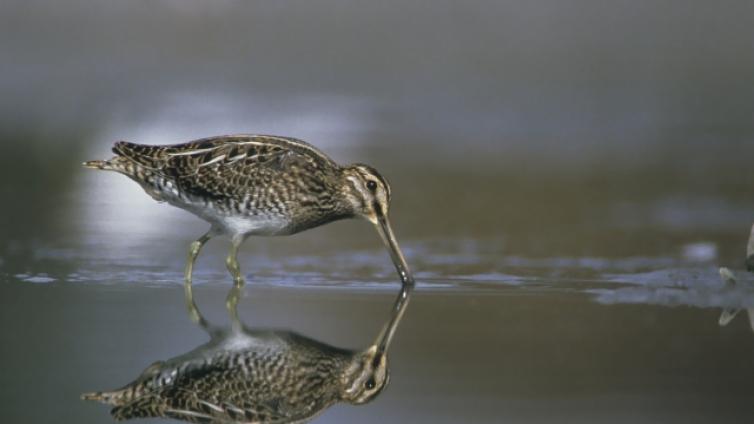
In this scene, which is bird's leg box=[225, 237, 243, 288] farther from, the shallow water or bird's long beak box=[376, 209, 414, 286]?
bird's long beak box=[376, 209, 414, 286]

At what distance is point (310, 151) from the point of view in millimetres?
8555

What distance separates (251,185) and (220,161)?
0.67 feet

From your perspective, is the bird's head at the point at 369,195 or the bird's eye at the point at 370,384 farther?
the bird's head at the point at 369,195

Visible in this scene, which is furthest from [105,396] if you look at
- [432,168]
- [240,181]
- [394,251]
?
[432,168]

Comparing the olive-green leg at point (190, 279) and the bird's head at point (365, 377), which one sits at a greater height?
the bird's head at point (365, 377)

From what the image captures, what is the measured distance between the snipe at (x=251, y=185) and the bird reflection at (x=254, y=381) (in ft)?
6.43

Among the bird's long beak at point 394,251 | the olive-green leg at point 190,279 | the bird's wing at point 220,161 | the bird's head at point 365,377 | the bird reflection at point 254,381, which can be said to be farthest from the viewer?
the bird's wing at point 220,161

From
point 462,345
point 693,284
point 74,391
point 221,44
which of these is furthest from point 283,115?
point 74,391

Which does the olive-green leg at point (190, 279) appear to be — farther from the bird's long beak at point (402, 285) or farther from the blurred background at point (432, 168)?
the bird's long beak at point (402, 285)

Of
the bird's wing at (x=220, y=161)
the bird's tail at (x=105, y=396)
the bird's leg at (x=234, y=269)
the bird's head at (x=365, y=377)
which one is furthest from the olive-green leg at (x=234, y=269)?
the bird's tail at (x=105, y=396)

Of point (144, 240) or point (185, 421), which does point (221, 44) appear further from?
point (185, 421)

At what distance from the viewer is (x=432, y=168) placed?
12.3 metres

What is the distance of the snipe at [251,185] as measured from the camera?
823 centimetres

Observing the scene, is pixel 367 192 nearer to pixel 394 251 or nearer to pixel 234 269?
pixel 394 251
